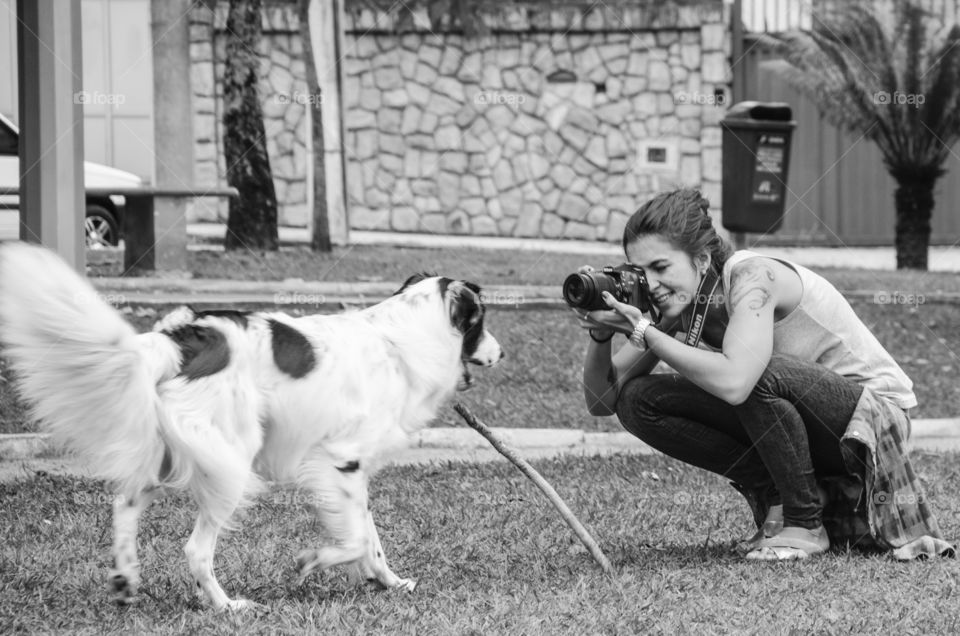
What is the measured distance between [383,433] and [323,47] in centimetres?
994

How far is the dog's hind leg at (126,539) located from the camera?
11.4ft

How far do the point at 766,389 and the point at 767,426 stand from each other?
0.13m

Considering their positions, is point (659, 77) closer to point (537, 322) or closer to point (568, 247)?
point (568, 247)

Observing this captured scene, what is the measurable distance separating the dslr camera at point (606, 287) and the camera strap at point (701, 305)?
19cm

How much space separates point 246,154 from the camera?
37.8 ft

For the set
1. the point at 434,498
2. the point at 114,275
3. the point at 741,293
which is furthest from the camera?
the point at 114,275

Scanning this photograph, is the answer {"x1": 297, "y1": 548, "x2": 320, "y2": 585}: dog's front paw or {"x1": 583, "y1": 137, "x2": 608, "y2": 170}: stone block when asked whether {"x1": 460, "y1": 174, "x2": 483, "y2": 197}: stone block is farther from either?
{"x1": 297, "y1": 548, "x2": 320, "y2": 585}: dog's front paw

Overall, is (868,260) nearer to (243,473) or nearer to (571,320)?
(571,320)

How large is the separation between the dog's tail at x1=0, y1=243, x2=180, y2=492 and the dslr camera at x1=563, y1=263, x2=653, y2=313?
1177 millimetres

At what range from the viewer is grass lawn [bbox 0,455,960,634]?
11.7 feet

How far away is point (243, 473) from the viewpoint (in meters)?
3.48

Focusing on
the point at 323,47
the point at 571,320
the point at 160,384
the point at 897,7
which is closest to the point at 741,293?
Answer: the point at 160,384

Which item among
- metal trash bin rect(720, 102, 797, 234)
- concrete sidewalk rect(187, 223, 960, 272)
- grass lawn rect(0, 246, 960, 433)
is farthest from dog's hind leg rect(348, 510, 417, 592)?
metal trash bin rect(720, 102, 797, 234)

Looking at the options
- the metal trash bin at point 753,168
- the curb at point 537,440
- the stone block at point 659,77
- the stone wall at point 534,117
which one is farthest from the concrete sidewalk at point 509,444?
the stone block at point 659,77
